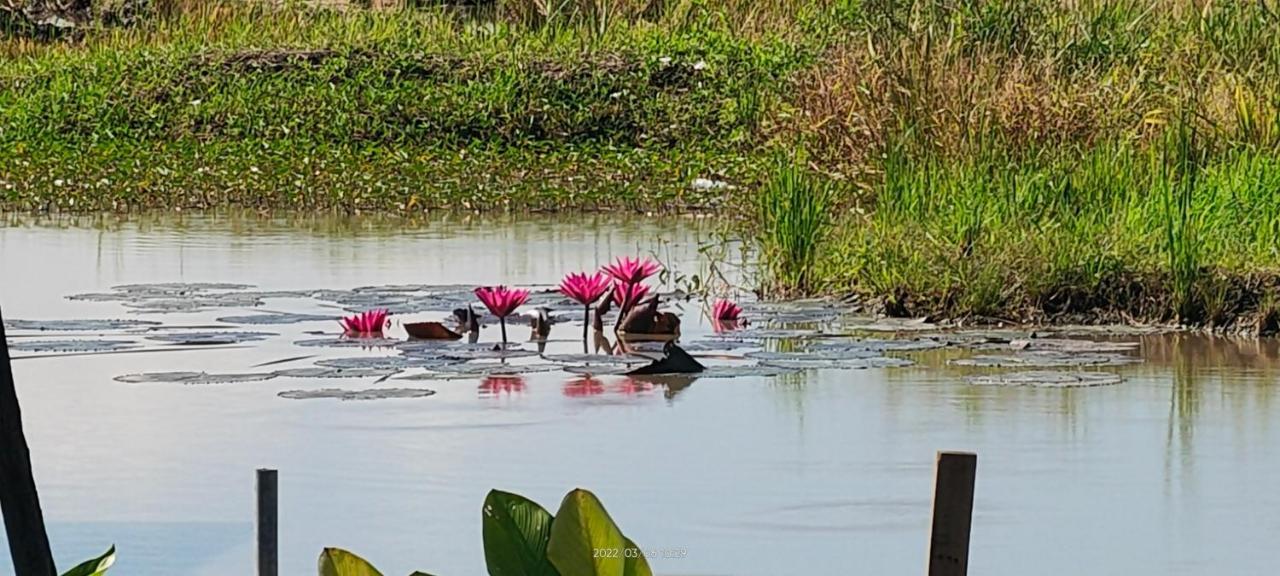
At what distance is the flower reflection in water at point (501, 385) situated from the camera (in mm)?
6552

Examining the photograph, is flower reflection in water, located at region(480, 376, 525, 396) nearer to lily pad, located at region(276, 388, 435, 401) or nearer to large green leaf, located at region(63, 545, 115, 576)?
lily pad, located at region(276, 388, 435, 401)

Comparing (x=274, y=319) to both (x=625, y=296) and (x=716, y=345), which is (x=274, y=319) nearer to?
(x=625, y=296)

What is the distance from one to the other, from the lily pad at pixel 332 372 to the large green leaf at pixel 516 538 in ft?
16.1

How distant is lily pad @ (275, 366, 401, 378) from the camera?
6.72 m

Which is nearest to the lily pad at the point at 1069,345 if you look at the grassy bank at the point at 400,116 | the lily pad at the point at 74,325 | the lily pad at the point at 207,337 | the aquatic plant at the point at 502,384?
the aquatic plant at the point at 502,384

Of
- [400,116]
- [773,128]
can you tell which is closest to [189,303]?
[773,128]

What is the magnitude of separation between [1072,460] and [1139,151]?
13.7 ft

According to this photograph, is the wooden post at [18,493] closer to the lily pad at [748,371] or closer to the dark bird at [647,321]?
the lily pad at [748,371]

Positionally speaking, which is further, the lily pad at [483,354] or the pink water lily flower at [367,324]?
the pink water lily flower at [367,324]

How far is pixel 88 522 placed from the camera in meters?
4.83

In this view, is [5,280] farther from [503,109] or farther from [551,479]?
[503,109]

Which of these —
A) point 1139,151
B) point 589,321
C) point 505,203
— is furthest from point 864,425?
point 505,203

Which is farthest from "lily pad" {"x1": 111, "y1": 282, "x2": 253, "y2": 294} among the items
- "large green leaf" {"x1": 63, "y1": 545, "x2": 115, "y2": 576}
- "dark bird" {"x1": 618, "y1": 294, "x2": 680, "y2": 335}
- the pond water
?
"large green leaf" {"x1": 63, "y1": 545, "x2": 115, "y2": 576}

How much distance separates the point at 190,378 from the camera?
6.65m
